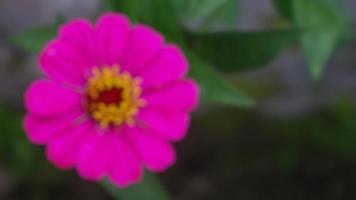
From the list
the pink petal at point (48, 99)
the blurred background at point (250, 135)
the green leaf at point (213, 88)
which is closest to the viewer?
the pink petal at point (48, 99)

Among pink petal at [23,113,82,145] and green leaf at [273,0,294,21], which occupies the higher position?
green leaf at [273,0,294,21]

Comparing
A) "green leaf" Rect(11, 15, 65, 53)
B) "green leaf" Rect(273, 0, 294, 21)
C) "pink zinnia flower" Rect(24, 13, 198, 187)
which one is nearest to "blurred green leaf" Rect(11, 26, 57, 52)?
"green leaf" Rect(11, 15, 65, 53)

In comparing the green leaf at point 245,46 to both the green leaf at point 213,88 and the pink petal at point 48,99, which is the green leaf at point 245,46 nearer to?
the green leaf at point 213,88

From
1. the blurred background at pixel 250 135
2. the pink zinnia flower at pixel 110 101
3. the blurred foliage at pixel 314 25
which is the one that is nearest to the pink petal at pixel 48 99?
the pink zinnia flower at pixel 110 101

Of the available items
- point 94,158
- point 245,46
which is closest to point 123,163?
point 94,158

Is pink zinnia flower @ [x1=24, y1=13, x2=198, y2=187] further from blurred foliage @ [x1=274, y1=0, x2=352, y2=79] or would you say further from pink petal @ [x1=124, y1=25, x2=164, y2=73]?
blurred foliage @ [x1=274, y1=0, x2=352, y2=79]

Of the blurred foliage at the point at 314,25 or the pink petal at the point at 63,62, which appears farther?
the blurred foliage at the point at 314,25

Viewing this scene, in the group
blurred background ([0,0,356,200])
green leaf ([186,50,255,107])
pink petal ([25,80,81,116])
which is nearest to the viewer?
pink petal ([25,80,81,116])
